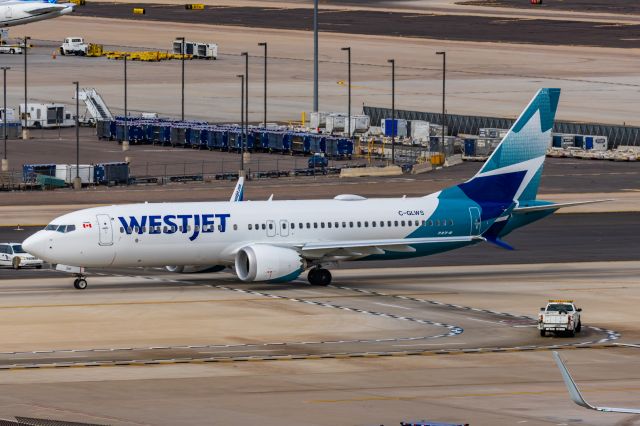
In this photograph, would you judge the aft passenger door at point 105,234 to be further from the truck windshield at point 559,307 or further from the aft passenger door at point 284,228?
the truck windshield at point 559,307

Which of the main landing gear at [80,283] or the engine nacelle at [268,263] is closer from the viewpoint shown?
the engine nacelle at [268,263]

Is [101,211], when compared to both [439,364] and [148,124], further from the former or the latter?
[148,124]

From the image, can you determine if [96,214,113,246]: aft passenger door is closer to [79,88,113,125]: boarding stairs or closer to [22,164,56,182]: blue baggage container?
[22,164,56,182]: blue baggage container

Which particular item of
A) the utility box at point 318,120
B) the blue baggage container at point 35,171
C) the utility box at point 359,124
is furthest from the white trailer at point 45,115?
the blue baggage container at point 35,171

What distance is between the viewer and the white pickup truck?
223ft

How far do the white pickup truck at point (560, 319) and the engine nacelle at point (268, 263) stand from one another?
15.9 metres

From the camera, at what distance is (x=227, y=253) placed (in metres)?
81.2

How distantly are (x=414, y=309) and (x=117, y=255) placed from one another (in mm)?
14554

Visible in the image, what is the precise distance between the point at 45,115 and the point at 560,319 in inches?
4637

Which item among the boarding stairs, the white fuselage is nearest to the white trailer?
the boarding stairs

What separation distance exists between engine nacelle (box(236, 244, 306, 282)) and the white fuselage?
2.64ft

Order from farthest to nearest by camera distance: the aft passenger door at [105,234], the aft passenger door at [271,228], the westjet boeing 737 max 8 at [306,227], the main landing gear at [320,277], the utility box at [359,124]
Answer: the utility box at [359,124] < the main landing gear at [320,277] < the aft passenger door at [271,228] < the westjet boeing 737 max 8 at [306,227] < the aft passenger door at [105,234]

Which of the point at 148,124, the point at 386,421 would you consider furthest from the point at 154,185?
the point at 386,421

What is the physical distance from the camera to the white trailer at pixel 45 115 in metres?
177
